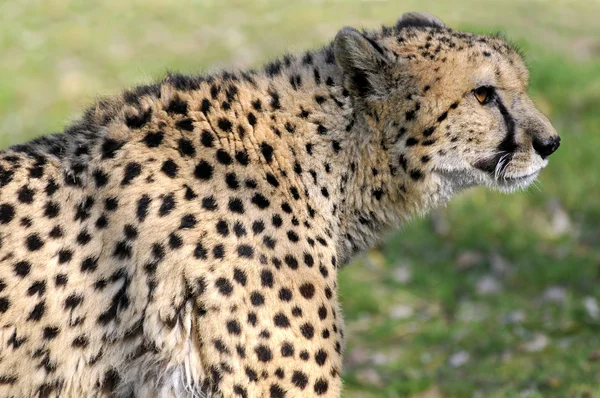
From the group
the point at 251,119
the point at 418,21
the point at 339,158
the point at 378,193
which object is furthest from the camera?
the point at 418,21

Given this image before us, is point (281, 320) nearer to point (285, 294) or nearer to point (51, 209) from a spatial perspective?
point (285, 294)

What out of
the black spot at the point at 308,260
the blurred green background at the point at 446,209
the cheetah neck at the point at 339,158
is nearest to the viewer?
the black spot at the point at 308,260

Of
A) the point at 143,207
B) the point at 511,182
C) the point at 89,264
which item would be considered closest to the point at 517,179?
the point at 511,182

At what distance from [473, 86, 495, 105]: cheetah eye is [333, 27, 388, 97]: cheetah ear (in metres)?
0.41

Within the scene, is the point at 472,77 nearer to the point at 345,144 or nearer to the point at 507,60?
the point at 507,60

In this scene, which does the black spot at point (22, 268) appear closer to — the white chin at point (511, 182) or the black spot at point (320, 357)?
the black spot at point (320, 357)

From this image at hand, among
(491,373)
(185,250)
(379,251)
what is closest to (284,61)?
(185,250)

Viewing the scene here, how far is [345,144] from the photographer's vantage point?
3.76m

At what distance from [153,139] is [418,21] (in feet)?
5.10

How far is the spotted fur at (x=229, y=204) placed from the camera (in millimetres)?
3264

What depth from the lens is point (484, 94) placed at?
3.85 m

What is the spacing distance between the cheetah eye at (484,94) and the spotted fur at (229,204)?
3cm

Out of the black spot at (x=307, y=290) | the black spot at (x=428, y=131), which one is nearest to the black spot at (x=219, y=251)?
the black spot at (x=307, y=290)

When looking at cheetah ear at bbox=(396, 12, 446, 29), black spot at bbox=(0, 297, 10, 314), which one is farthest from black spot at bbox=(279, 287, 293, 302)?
cheetah ear at bbox=(396, 12, 446, 29)
